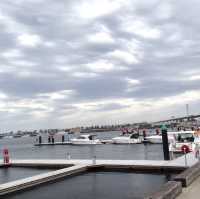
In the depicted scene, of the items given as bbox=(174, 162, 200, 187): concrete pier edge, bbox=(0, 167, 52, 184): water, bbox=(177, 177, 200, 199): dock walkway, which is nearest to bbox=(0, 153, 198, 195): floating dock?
bbox=(0, 167, 52, 184): water

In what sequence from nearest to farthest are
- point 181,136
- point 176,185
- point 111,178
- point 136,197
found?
point 176,185
point 136,197
point 111,178
point 181,136

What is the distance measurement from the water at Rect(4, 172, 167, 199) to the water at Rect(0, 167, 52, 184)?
5.11m

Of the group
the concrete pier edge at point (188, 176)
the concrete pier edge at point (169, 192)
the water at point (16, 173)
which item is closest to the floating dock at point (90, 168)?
the water at point (16, 173)

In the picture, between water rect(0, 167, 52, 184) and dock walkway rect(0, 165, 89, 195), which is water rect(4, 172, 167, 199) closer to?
dock walkway rect(0, 165, 89, 195)

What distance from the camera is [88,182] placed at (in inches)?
877

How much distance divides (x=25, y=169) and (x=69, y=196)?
38.6ft

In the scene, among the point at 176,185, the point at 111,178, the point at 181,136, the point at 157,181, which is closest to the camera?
the point at 176,185

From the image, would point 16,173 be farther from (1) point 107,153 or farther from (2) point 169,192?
(1) point 107,153

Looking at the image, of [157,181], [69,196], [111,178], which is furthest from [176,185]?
[111,178]

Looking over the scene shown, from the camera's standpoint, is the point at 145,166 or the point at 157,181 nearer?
the point at 157,181

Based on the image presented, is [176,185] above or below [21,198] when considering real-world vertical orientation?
above

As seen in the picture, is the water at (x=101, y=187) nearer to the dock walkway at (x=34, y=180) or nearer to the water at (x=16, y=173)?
the dock walkway at (x=34, y=180)

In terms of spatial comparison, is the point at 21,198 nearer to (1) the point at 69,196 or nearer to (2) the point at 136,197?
(1) the point at 69,196

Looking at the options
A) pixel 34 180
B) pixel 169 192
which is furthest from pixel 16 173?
pixel 169 192
